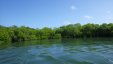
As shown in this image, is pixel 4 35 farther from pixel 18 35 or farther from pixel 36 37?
pixel 36 37

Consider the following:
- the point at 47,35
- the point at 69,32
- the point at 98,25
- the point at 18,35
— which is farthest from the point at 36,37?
the point at 98,25

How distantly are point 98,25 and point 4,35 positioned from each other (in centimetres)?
6483

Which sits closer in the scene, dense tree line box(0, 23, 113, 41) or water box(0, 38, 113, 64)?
water box(0, 38, 113, 64)

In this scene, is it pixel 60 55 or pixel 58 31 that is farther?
pixel 58 31

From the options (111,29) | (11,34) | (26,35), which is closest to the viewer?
(11,34)

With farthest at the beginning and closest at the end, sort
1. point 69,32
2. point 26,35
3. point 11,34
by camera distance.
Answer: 1. point 69,32
2. point 26,35
3. point 11,34

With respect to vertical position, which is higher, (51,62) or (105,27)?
(105,27)

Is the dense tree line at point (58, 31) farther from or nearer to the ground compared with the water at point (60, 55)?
farther from the ground

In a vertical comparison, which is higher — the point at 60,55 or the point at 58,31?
the point at 58,31

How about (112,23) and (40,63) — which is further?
(112,23)

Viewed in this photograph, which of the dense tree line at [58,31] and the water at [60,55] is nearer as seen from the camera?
the water at [60,55]

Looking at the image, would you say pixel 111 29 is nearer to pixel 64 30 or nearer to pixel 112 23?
pixel 112 23

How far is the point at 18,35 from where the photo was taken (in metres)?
86.5

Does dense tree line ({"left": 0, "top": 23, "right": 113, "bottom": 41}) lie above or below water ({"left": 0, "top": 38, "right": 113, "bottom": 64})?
above
